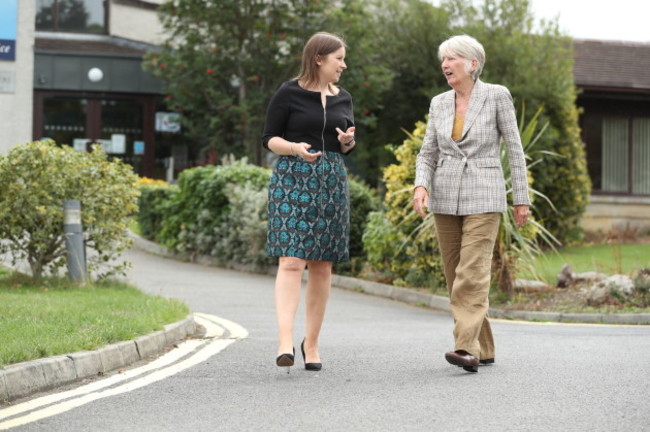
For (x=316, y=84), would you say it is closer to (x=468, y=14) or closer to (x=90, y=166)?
(x=90, y=166)

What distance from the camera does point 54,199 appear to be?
12.1 metres

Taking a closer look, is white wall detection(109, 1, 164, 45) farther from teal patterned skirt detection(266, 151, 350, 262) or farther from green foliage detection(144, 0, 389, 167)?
Answer: teal patterned skirt detection(266, 151, 350, 262)

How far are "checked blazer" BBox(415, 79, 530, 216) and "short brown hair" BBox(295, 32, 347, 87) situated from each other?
0.83 m

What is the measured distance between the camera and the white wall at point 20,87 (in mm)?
27047

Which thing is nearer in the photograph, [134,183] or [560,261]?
[134,183]

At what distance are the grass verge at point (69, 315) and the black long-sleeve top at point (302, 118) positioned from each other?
75.5 inches

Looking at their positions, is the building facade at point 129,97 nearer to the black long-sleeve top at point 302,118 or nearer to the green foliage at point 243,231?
the green foliage at point 243,231

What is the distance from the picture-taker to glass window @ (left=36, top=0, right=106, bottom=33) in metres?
29.4

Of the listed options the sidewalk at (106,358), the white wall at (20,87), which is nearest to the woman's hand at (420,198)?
the sidewalk at (106,358)

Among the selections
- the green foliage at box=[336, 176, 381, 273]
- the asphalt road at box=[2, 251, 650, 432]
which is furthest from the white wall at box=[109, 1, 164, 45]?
the asphalt road at box=[2, 251, 650, 432]

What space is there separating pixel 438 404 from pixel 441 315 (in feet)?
22.8

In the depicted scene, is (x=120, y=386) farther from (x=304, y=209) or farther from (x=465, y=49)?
(x=465, y=49)

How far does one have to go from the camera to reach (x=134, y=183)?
12797mm

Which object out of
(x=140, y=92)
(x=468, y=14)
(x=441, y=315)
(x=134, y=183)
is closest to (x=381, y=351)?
(x=441, y=315)
